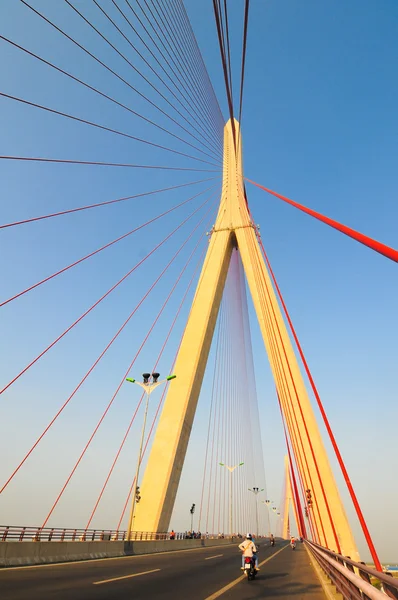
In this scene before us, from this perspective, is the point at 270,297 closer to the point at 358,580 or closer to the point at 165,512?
the point at 165,512

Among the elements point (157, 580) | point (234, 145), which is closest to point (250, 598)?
point (157, 580)

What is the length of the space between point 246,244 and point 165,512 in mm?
15778

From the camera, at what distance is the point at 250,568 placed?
27.2 feet

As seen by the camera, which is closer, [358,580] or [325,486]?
[358,580]

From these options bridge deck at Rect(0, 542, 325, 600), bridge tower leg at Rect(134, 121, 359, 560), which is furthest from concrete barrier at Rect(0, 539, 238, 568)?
bridge tower leg at Rect(134, 121, 359, 560)

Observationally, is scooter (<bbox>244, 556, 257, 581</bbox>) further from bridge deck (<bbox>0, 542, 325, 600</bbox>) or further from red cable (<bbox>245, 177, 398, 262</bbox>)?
red cable (<bbox>245, 177, 398, 262</bbox>)

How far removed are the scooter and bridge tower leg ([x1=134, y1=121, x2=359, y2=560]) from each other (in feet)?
24.0

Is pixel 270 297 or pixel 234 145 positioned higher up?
pixel 234 145

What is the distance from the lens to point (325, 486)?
1814cm

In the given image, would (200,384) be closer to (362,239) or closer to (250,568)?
(250,568)

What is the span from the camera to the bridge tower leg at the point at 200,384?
17.4 metres

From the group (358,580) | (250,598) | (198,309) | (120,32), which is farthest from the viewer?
(198,309)

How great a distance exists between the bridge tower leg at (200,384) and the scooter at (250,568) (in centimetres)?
733

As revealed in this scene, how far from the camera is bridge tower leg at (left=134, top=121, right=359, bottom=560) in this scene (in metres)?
17.4
